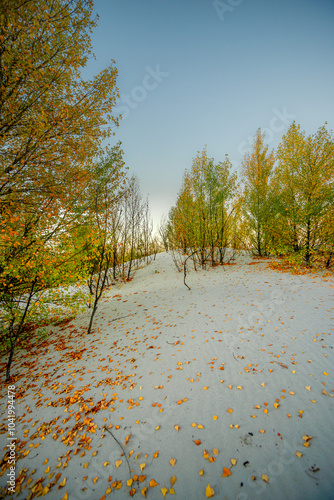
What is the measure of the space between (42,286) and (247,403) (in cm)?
647

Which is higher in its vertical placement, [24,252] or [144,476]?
[24,252]

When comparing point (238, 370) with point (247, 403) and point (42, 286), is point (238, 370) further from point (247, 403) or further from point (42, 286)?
point (42, 286)

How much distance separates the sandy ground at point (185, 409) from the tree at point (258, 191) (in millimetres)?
10300

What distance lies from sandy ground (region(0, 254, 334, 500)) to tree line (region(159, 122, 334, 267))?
20.2 feet

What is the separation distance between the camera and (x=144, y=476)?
8.01 feet

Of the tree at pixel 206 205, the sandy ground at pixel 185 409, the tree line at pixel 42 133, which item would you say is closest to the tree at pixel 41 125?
the tree line at pixel 42 133

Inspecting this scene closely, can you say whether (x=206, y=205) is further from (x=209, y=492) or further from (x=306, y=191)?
(x=209, y=492)

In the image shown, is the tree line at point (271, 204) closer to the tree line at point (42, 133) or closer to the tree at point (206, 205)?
the tree at point (206, 205)

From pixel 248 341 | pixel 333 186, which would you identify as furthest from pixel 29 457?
pixel 333 186

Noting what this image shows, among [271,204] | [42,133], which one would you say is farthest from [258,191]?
[42,133]

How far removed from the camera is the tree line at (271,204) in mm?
10039

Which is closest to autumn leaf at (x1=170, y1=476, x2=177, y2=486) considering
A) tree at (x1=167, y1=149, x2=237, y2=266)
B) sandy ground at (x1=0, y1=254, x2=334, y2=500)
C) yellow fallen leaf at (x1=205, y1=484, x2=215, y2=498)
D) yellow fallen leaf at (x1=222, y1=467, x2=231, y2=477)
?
sandy ground at (x1=0, y1=254, x2=334, y2=500)

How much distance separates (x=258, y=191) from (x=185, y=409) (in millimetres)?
16477

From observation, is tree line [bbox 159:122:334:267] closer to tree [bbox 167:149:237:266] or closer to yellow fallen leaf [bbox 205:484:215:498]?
tree [bbox 167:149:237:266]
